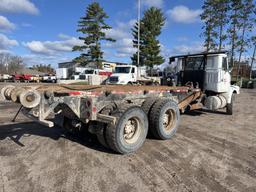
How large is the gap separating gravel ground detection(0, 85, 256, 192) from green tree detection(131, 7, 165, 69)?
36642mm

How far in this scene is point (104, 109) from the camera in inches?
171

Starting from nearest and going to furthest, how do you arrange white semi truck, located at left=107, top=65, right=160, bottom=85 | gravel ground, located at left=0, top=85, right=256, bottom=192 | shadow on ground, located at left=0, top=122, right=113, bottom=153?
gravel ground, located at left=0, top=85, right=256, bottom=192 → shadow on ground, located at left=0, top=122, right=113, bottom=153 → white semi truck, located at left=107, top=65, right=160, bottom=85

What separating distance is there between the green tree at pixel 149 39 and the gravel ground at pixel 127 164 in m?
36.6

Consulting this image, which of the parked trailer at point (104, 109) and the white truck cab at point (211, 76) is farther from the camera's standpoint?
the white truck cab at point (211, 76)

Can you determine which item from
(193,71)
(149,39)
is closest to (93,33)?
(149,39)

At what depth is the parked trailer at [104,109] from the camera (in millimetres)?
3955

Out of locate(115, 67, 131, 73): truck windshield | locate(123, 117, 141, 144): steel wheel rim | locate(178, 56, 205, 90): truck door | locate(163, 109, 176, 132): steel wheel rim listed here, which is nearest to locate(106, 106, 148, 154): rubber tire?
locate(123, 117, 141, 144): steel wheel rim

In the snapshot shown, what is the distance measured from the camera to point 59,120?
5070 millimetres

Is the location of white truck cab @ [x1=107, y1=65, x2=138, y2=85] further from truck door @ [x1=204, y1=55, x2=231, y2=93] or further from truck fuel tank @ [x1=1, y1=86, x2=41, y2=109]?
truck fuel tank @ [x1=1, y1=86, x2=41, y2=109]

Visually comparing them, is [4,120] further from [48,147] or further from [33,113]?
[33,113]

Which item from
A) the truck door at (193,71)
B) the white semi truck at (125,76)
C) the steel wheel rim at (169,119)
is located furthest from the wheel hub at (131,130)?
the white semi truck at (125,76)

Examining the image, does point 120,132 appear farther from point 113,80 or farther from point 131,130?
point 113,80

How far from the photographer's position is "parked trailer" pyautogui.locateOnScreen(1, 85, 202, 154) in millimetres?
3955

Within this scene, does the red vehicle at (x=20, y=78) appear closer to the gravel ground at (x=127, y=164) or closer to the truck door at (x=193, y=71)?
the truck door at (x=193, y=71)
